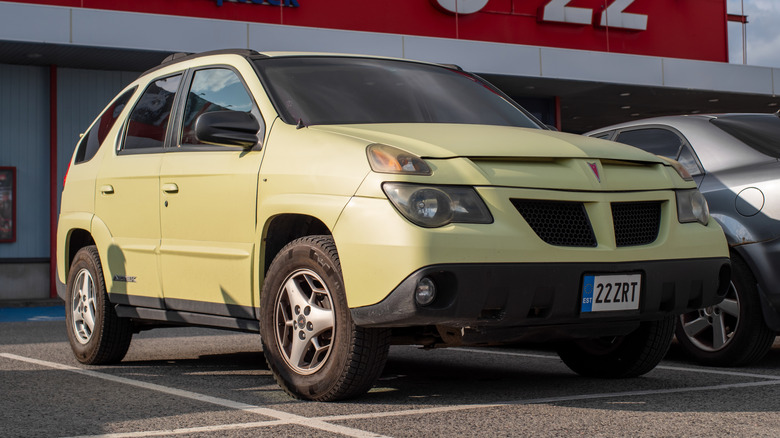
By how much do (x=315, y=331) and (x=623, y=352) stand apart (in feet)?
6.05

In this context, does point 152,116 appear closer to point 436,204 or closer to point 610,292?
point 436,204

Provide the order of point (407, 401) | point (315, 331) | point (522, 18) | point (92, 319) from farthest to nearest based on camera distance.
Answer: point (522, 18) < point (92, 319) < point (407, 401) < point (315, 331)

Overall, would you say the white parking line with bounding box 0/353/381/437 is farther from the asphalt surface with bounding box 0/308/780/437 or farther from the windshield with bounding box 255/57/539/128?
the windshield with bounding box 255/57/539/128

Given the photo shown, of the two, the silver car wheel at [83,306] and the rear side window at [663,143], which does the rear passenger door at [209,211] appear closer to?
the silver car wheel at [83,306]

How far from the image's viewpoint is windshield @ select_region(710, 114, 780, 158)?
21.1 ft

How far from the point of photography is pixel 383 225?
420 cm

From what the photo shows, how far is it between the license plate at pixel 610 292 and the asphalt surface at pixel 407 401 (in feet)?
1.45

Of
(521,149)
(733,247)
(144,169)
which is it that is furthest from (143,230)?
(733,247)

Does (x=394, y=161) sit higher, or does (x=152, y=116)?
(x=152, y=116)

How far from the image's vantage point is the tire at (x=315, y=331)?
174 inches

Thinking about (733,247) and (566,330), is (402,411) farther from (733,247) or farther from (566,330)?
(733,247)

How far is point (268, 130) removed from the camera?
5062 millimetres

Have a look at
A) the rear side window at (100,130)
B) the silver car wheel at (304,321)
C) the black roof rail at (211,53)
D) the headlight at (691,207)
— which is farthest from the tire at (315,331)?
the rear side window at (100,130)

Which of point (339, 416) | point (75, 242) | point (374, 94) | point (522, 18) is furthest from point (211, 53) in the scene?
point (522, 18)
